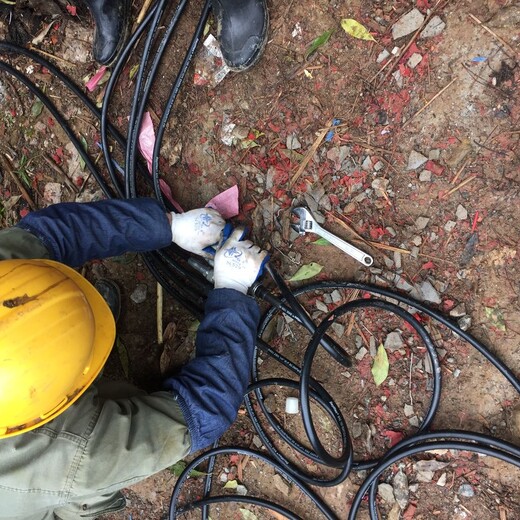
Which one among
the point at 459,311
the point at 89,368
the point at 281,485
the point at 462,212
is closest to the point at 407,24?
the point at 462,212

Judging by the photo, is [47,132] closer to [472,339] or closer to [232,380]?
[232,380]

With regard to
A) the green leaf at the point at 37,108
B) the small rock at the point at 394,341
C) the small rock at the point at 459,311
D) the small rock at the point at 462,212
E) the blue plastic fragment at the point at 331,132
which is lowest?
the small rock at the point at 394,341

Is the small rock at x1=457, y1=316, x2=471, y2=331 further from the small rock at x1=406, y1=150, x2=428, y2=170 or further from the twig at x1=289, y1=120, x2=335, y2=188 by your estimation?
the twig at x1=289, y1=120, x2=335, y2=188

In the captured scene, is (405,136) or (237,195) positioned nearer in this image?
(405,136)

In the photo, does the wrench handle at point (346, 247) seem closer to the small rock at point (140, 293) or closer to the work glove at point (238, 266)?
the work glove at point (238, 266)

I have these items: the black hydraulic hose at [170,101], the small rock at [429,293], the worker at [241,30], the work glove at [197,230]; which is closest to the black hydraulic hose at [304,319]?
the work glove at [197,230]

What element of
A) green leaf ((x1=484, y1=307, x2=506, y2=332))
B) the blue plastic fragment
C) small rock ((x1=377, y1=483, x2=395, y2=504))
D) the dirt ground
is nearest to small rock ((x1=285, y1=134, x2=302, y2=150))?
the dirt ground

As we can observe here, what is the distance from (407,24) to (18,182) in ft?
6.35

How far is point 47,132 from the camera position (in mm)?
2420

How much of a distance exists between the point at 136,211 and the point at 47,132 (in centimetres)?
94

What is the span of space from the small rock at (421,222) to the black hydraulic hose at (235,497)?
3.64 ft

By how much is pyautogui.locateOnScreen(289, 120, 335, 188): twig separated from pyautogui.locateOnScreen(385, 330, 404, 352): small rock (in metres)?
0.71

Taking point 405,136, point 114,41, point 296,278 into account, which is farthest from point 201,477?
point 114,41

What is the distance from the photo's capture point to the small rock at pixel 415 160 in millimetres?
1854
